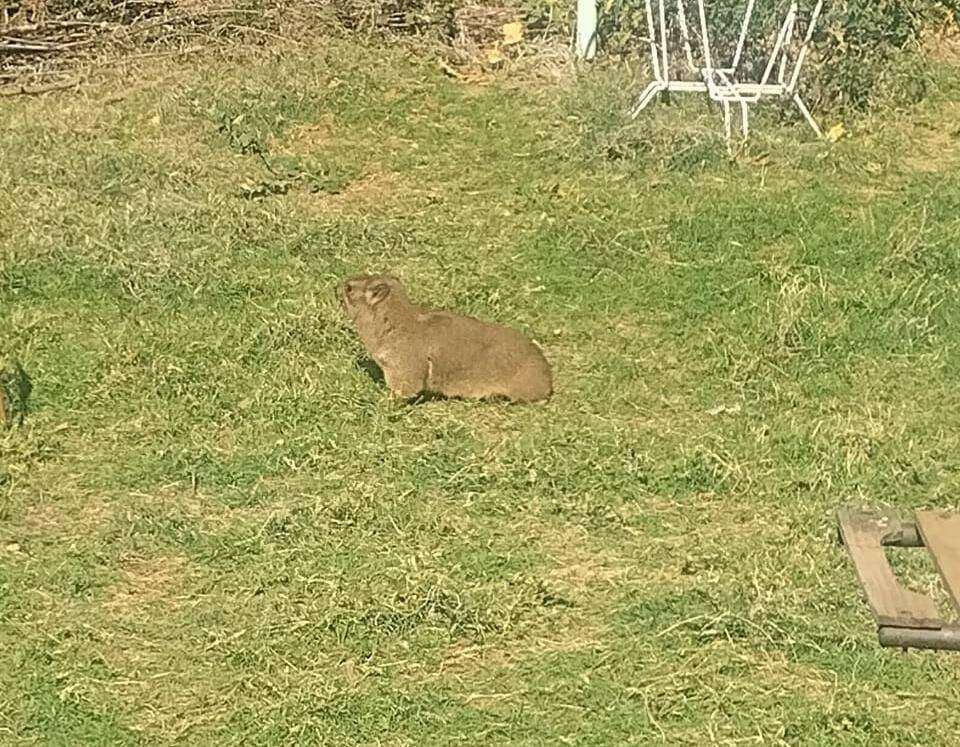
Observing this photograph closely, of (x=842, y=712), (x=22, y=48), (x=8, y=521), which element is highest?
(x=842, y=712)

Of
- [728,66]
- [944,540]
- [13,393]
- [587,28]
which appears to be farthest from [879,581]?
[587,28]

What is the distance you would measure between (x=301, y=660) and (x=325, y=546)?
67 cm

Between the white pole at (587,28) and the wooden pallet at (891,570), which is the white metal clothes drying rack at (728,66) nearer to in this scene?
the white pole at (587,28)

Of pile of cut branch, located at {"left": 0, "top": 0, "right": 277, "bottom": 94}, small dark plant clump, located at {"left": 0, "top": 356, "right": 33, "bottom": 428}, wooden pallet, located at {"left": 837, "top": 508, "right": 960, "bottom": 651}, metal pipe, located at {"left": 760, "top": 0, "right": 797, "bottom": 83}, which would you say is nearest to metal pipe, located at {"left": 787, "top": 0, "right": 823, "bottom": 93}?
metal pipe, located at {"left": 760, "top": 0, "right": 797, "bottom": 83}

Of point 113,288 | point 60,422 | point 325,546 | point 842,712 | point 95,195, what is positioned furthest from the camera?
point 95,195

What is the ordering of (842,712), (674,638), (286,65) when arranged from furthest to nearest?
(286,65), (674,638), (842,712)

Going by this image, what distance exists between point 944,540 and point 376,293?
2722 mm

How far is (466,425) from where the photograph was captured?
638 centimetres

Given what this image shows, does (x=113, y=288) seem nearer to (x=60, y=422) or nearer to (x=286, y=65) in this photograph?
(x=60, y=422)

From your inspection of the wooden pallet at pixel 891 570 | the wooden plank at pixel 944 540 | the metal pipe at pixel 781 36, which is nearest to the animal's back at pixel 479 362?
the wooden pallet at pixel 891 570

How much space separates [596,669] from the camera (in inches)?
189

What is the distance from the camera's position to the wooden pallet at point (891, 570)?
3971mm

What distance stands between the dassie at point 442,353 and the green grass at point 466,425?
11 cm

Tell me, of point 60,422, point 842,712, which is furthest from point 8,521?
point 842,712
